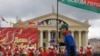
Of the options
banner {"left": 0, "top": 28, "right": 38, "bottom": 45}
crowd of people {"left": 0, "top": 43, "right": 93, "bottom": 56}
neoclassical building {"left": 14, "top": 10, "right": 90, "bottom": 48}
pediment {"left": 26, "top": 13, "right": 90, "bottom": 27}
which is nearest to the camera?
crowd of people {"left": 0, "top": 43, "right": 93, "bottom": 56}

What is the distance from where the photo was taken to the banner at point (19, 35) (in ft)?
111

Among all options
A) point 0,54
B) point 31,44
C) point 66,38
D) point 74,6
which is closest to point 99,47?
point 31,44

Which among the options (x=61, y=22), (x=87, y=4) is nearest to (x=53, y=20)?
(x=61, y=22)

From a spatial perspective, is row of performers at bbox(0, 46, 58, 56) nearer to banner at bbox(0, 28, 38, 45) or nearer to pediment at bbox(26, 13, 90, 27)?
banner at bbox(0, 28, 38, 45)

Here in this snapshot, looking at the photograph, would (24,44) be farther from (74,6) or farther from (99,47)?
(74,6)

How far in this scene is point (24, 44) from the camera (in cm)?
3534

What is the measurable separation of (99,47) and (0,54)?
13.5 meters

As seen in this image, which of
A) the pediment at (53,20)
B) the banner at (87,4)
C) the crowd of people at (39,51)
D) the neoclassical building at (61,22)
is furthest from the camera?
the pediment at (53,20)

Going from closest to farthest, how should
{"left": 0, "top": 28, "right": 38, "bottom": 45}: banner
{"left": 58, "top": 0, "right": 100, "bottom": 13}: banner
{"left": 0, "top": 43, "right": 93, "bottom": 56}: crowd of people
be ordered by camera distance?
{"left": 58, "top": 0, "right": 100, "bottom": 13}: banner, {"left": 0, "top": 43, "right": 93, "bottom": 56}: crowd of people, {"left": 0, "top": 28, "right": 38, "bottom": 45}: banner

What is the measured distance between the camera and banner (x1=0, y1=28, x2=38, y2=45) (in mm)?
33812

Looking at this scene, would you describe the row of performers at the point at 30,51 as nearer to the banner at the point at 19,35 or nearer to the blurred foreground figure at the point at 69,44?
the banner at the point at 19,35

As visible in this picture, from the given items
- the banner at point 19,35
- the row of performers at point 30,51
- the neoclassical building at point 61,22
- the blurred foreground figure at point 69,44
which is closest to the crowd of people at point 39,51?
the row of performers at point 30,51

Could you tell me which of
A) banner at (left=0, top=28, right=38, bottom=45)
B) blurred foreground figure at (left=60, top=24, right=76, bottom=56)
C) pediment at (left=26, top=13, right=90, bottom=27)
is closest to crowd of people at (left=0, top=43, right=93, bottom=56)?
banner at (left=0, top=28, right=38, bottom=45)

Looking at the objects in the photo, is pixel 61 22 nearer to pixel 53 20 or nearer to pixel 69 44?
pixel 53 20
